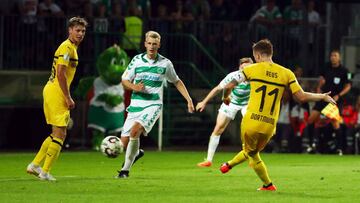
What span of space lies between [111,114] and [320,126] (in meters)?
5.36

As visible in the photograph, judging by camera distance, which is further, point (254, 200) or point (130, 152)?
point (130, 152)

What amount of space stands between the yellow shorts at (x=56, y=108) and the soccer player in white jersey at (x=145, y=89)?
125 centimetres

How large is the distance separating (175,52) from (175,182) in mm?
13779

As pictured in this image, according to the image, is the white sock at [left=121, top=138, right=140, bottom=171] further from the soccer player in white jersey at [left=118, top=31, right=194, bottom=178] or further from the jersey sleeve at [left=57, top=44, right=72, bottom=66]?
the jersey sleeve at [left=57, top=44, right=72, bottom=66]

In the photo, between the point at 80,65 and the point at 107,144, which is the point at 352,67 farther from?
the point at 107,144

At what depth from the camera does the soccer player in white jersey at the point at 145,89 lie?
17578 millimetres

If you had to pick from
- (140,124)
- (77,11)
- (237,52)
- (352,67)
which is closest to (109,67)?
(77,11)

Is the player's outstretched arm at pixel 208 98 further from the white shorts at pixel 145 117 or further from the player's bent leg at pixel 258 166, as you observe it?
the white shorts at pixel 145 117

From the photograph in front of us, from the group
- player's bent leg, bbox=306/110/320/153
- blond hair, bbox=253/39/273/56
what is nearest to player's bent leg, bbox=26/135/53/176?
blond hair, bbox=253/39/273/56

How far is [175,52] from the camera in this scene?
30578mm

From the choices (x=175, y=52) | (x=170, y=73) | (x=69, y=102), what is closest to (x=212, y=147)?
(x=170, y=73)

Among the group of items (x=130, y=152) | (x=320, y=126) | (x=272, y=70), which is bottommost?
(x=320, y=126)

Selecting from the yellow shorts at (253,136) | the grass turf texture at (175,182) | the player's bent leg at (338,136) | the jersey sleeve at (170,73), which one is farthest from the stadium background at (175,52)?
the yellow shorts at (253,136)

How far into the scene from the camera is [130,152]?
1747 centimetres
